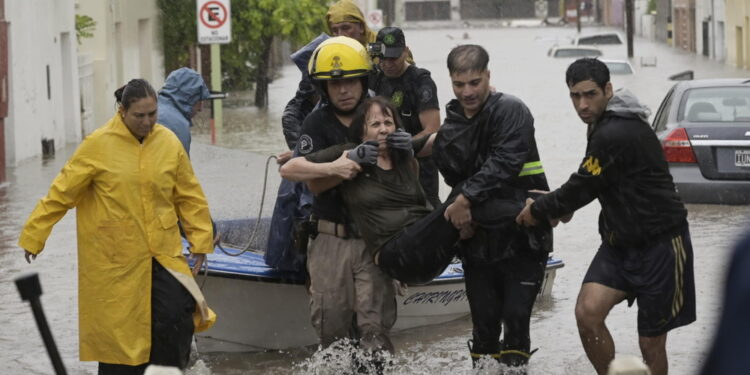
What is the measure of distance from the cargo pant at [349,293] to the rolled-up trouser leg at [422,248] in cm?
22

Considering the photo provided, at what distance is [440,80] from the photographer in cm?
4728

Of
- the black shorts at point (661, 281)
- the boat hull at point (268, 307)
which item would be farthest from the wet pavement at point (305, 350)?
the black shorts at point (661, 281)

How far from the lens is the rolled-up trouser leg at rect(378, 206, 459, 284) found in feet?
21.6

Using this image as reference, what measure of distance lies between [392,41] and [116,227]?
1810 mm

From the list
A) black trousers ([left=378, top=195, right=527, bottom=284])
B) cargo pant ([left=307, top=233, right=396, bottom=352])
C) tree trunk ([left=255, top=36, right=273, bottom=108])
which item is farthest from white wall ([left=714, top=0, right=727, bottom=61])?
black trousers ([left=378, top=195, right=527, bottom=284])

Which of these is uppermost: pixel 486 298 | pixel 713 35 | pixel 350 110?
pixel 350 110

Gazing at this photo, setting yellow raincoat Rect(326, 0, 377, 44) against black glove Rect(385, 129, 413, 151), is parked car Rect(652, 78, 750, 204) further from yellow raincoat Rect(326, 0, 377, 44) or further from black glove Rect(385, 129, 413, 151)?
black glove Rect(385, 129, 413, 151)

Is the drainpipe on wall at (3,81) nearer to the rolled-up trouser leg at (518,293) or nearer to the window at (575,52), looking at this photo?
the rolled-up trouser leg at (518,293)

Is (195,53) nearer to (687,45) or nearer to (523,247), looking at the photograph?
(523,247)

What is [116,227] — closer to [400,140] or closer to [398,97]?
[400,140]

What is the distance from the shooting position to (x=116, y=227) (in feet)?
20.9

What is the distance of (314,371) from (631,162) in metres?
2.04

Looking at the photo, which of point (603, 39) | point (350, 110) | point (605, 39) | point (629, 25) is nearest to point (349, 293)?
point (350, 110)

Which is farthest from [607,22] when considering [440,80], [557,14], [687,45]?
[440,80]
